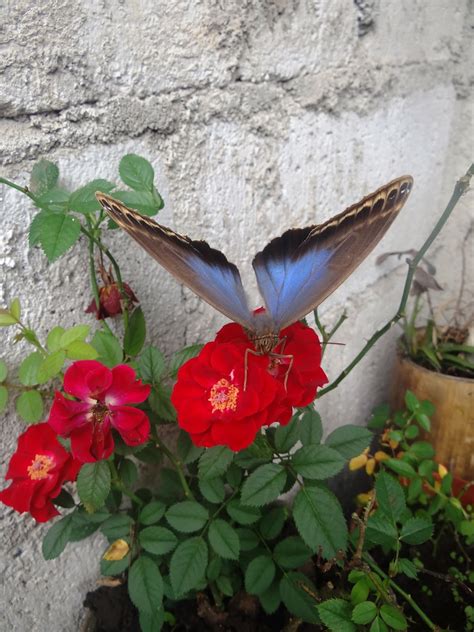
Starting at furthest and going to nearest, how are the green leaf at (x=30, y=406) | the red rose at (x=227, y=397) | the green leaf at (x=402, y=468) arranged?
the green leaf at (x=402, y=468) < the green leaf at (x=30, y=406) < the red rose at (x=227, y=397)

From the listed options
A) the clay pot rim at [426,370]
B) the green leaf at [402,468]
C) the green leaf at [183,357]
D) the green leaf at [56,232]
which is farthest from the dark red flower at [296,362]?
the clay pot rim at [426,370]

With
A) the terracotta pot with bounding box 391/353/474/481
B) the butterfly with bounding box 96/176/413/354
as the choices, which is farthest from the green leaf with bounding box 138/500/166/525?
the terracotta pot with bounding box 391/353/474/481

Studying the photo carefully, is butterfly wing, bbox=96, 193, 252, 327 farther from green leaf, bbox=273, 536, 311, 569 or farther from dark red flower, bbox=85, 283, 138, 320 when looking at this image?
green leaf, bbox=273, 536, 311, 569

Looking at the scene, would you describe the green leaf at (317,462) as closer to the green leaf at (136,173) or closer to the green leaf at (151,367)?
the green leaf at (151,367)

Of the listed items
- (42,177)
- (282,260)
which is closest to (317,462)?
(282,260)

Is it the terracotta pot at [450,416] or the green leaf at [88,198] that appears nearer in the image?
the green leaf at [88,198]

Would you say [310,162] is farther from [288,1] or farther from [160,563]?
[160,563]

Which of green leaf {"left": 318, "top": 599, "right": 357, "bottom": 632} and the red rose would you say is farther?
green leaf {"left": 318, "top": 599, "right": 357, "bottom": 632}
